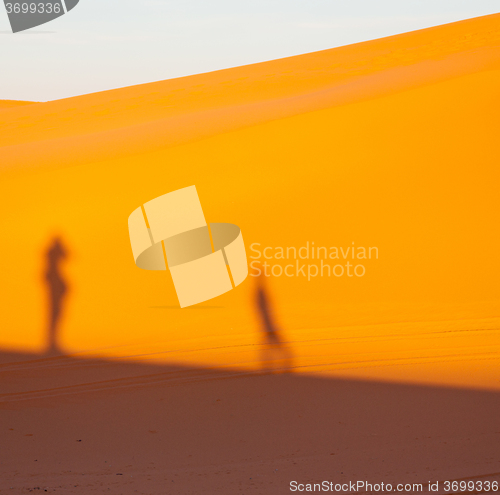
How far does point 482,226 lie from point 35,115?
760 inches

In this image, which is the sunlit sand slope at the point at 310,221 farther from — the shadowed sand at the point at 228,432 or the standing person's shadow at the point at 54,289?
the shadowed sand at the point at 228,432

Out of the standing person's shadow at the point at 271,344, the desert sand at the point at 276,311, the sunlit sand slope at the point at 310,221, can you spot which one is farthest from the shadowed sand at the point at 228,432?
the sunlit sand slope at the point at 310,221

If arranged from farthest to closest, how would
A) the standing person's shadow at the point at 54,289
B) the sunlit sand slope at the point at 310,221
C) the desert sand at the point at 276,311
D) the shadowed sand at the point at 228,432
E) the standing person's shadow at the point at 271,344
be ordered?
1. the standing person's shadow at the point at 54,289
2. the sunlit sand slope at the point at 310,221
3. the standing person's shadow at the point at 271,344
4. the desert sand at the point at 276,311
5. the shadowed sand at the point at 228,432

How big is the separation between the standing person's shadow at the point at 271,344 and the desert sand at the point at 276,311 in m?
0.09

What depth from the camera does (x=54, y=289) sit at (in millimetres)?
7008

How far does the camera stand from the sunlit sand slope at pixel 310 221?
546 centimetres

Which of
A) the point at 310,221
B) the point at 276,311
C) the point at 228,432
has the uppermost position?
the point at 228,432

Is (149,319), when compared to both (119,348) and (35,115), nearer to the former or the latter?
(119,348)

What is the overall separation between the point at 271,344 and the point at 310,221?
2904 mm

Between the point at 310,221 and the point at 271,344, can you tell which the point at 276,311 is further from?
the point at 310,221

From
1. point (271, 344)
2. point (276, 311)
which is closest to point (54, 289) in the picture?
point (276, 311)

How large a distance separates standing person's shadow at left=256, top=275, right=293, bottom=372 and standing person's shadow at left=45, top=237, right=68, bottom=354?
2.61m

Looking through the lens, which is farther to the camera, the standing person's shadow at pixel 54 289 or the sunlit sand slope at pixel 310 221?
the standing person's shadow at pixel 54 289

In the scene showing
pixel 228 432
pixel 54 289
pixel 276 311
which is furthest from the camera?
pixel 54 289
